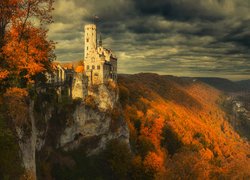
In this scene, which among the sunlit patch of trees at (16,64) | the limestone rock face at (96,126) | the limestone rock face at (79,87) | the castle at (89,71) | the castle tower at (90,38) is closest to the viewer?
the sunlit patch of trees at (16,64)

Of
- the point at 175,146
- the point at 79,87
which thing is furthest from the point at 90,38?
the point at 175,146

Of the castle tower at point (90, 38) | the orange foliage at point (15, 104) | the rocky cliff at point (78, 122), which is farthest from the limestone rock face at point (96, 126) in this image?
the orange foliage at point (15, 104)

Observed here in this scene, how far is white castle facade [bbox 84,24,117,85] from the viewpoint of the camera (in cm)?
7494

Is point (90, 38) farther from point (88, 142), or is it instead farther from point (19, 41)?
point (19, 41)

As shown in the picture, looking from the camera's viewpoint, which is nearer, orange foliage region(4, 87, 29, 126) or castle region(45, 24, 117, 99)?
orange foliage region(4, 87, 29, 126)

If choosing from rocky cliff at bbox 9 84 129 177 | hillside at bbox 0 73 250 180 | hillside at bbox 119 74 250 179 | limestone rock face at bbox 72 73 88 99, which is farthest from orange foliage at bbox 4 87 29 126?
limestone rock face at bbox 72 73 88 99

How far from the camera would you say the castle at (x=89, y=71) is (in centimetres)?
6612

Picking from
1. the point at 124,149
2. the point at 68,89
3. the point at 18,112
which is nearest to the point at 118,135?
the point at 124,149

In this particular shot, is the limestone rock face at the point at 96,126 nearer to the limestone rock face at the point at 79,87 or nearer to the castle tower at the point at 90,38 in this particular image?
the limestone rock face at the point at 79,87

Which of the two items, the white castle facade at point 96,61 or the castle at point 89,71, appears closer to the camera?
the castle at point 89,71

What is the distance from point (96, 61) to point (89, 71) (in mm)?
3122

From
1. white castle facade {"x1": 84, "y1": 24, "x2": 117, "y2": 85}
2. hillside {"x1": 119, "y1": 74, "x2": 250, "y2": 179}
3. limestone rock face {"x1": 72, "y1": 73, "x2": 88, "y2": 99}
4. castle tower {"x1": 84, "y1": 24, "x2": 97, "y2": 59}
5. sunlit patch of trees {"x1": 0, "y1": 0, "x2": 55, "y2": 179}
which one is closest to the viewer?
sunlit patch of trees {"x1": 0, "y1": 0, "x2": 55, "y2": 179}

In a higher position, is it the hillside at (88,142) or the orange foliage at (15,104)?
the orange foliage at (15,104)

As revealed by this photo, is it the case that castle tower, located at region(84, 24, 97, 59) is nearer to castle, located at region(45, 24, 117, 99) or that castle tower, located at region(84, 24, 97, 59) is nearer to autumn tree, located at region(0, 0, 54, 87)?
castle, located at region(45, 24, 117, 99)
